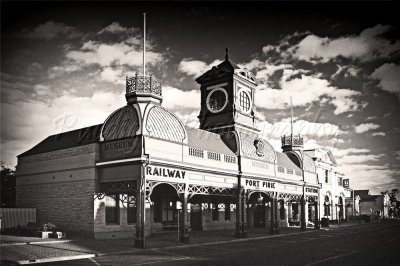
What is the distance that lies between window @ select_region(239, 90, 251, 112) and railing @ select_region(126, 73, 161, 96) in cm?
1565

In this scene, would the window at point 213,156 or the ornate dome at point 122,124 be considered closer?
the ornate dome at point 122,124

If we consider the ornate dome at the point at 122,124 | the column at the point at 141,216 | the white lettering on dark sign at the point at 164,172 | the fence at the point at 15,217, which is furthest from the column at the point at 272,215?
the fence at the point at 15,217

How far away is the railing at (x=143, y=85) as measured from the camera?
85.0 ft

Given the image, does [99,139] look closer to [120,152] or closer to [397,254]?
[120,152]

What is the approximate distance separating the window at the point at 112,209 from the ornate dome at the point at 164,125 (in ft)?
20.3

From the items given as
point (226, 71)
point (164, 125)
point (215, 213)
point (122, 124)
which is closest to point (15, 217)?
point (122, 124)

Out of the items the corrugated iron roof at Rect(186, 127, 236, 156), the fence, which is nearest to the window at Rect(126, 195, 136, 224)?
the corrugated iron roof at Rect(186, 127, 236, 156)

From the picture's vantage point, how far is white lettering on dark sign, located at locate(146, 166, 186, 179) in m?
23.5

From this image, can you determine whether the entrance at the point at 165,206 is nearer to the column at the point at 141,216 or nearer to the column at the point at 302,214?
the column at the point at 141,216

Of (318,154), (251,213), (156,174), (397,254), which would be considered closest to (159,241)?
(156,174)

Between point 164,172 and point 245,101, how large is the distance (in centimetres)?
1927

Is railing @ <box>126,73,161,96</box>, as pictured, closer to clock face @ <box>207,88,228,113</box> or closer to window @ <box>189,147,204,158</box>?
window @ <box>189,147,204,158</box>

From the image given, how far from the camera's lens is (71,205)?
27641 millimetres

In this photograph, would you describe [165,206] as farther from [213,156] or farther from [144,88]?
[144,88]
